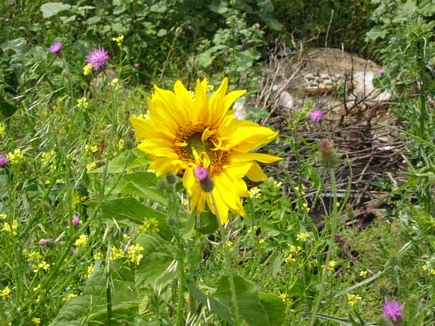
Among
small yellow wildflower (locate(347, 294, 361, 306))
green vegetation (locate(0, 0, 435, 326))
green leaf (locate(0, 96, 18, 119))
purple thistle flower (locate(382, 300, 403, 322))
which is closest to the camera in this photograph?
purple thistle flower (locate(382, 300, 403, 322))

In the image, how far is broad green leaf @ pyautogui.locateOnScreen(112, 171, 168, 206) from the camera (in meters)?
1.68

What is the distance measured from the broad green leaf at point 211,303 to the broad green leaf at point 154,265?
0.09 metres

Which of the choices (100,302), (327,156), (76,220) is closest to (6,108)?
(76,220)

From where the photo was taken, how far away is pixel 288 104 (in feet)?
12.2

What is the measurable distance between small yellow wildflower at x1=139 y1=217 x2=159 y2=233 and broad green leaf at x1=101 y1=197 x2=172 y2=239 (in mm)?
55

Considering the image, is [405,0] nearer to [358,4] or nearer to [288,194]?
[358,4]

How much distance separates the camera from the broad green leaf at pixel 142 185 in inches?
66.3

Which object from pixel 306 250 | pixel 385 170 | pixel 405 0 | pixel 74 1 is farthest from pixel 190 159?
pixel 74 1

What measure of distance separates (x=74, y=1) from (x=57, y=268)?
3078mm

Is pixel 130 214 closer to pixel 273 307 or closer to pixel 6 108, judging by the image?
pixel 273 307

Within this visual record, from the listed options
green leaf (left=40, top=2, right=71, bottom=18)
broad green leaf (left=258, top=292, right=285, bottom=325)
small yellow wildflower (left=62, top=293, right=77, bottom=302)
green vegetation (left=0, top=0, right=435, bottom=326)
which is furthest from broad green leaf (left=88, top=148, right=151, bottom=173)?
green leaf (left=40, top=2, right=71, bottom=18)

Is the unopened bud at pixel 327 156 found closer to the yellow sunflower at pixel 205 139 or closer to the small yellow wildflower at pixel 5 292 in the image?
the yellow sunflower at pixel 205 139

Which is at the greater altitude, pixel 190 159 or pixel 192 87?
pixel 190 159

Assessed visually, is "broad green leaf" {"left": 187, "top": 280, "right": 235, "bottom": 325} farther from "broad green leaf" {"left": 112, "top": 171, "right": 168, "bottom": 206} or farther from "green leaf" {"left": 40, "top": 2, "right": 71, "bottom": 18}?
"green leaf" {"left": 40, "top": 2, "right": 71, "bottom": 18}
